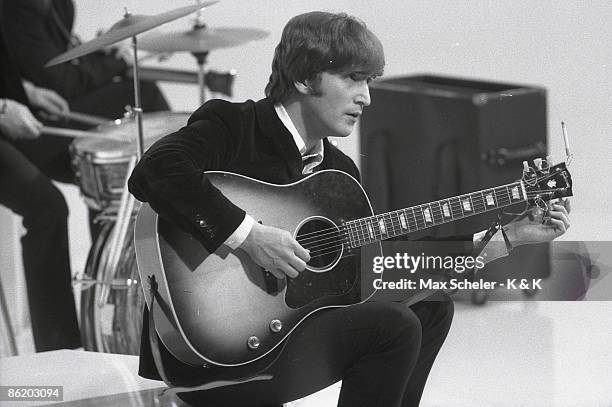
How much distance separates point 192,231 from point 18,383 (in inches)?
29.5

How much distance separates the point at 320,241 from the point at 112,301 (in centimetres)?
96

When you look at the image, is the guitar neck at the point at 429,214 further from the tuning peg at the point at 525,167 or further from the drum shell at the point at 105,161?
the drum shell at the point at 105,161

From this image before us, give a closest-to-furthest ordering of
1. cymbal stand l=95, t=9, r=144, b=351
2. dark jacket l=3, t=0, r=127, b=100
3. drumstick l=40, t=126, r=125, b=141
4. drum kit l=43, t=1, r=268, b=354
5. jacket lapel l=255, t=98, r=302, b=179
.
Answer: jacket lapel l=255, t=98, r=302, b=179
drum kit l=43, t=1, r=268, b=354
cymbal stand l=95, t=9, r=144, b=351
drumstick l=40, t=126, r=125, b=141
dark jacket l=3, t=0, r=127, b=100

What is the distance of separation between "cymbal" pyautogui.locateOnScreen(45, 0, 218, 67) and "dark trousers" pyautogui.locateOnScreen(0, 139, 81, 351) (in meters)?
0.66

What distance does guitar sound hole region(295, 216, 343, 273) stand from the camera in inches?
86.9

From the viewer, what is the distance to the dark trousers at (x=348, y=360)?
7.07ft

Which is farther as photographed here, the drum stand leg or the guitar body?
the drum stand leg

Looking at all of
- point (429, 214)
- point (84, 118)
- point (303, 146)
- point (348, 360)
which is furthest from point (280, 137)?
point (84, 118)

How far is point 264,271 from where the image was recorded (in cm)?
219

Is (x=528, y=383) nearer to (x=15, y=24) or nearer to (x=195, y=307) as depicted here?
(x=195, y=307)

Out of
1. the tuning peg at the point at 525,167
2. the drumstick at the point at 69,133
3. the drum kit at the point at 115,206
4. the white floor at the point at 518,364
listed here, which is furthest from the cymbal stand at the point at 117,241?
the tuning peg at the point at 525,167

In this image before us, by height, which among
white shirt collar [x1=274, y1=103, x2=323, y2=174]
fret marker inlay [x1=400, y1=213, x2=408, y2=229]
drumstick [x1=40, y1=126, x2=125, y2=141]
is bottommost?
fret marker inlay [x1=400, y1=213, x2=408, y2=229]

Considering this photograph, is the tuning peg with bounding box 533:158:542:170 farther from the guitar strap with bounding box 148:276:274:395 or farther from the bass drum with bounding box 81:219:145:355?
the bass drum with bounding box 81:219:145:355

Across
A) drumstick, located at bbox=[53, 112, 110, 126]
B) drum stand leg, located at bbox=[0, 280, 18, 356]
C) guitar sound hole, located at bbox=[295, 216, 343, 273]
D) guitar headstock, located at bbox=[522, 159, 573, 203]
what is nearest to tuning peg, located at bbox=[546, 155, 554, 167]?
guitar headstock, located at bbox=[522, 159, 573, 203]
